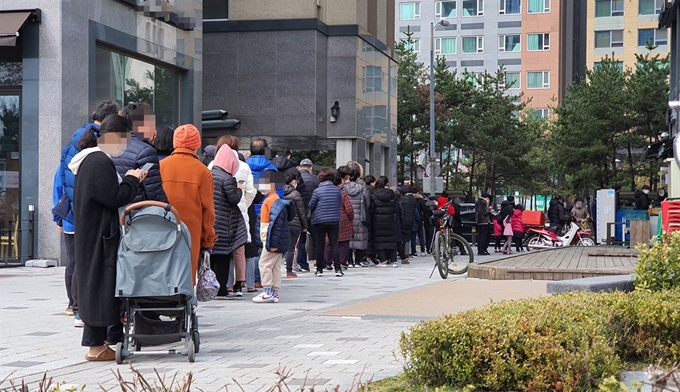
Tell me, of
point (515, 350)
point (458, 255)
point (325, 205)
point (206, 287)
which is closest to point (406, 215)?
point (458, 255)

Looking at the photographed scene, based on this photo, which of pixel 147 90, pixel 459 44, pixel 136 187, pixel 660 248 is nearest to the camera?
pixel 136 187

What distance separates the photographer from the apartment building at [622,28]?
89.4m

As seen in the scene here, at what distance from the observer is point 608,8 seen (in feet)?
295

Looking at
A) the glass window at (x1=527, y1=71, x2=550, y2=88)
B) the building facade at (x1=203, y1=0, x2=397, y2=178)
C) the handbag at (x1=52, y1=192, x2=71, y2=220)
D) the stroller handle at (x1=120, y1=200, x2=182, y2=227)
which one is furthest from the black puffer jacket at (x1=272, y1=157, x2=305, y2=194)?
the glass window at (x1=527, y1=71, x2=550, y2=88)

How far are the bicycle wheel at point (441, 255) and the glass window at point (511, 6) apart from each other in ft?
296

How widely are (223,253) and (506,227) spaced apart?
19.5 m

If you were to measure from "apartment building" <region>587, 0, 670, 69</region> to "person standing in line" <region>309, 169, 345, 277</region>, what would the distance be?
74.1m

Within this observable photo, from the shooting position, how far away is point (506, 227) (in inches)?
1219

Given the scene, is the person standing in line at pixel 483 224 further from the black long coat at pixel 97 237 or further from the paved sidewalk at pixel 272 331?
the black long coat at pixel 97 237

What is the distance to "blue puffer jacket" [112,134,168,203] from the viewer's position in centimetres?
845

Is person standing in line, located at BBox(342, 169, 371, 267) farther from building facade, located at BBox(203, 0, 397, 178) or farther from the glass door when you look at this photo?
building facade, located at BBox(203, 0, 397, 178)

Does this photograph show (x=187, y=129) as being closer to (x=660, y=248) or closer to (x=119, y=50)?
(x=660, y=248)

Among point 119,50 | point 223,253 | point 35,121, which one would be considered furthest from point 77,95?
point 223,253

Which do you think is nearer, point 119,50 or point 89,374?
point 89,374
